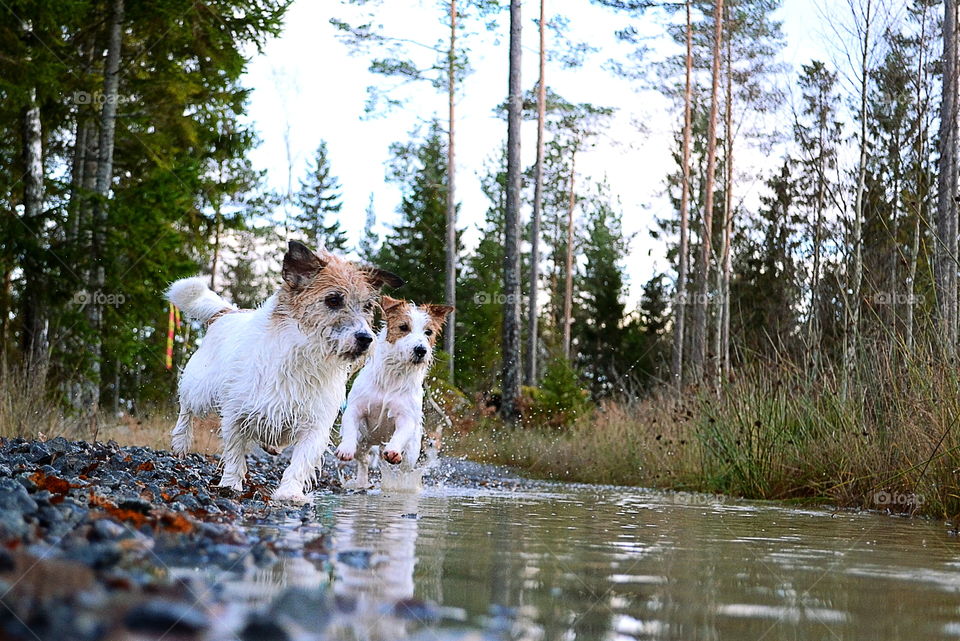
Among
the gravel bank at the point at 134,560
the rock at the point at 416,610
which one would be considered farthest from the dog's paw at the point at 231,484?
the rock at the point at 416,610

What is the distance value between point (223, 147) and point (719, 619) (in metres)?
19.9

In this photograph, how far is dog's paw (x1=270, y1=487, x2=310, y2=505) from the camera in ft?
20.1

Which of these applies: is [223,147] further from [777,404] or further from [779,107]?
[779,107]

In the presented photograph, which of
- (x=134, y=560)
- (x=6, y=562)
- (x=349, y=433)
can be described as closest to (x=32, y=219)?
(x=349, y=433)

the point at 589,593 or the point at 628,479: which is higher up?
the point at 589,593

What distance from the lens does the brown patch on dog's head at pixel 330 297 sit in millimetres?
6203

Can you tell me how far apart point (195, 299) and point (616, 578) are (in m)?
5.83

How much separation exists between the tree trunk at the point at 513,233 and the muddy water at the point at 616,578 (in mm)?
17610

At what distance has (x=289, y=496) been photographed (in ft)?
20.3

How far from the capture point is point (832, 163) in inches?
890

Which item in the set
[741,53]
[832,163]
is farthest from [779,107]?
[832,163]

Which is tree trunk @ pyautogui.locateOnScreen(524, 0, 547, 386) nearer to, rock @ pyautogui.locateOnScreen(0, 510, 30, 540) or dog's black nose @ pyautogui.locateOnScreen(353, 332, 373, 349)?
dog's black nose @ pyautogui.locateOnScreen(353, 332, 373, 349)

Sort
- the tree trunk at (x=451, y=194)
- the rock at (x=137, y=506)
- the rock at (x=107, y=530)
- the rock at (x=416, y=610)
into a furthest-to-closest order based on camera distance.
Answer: the tree trunk at (x=451, y=194), the rock at (x=137, y=506), the rock at (x=107, y=530), the rock at (x=416, y=610)

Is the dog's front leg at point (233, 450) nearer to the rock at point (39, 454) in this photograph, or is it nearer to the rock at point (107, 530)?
the rock at point (39, 454)
